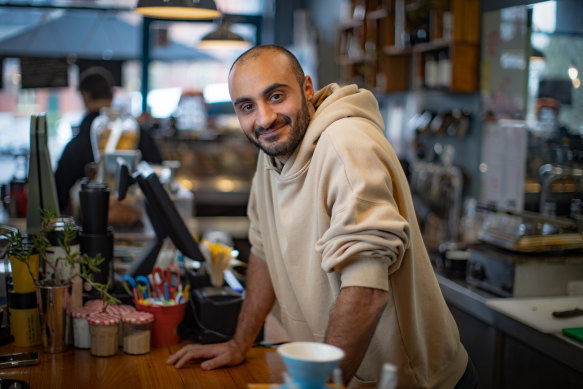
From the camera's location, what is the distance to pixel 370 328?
1.47 meters

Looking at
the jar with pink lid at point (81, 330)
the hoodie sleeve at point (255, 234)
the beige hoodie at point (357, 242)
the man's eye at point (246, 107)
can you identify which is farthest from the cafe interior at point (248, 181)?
the man's eye at point (246, 107)

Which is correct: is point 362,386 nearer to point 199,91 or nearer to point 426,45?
point 426,45

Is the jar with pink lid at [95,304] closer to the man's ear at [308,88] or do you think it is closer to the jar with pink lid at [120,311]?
the jar with pink lid at [120,311]

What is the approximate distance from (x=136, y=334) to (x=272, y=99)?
78 cm

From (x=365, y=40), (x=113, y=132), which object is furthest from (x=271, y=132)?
(x=365, y=40)

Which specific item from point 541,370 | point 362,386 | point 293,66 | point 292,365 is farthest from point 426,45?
point 292,365

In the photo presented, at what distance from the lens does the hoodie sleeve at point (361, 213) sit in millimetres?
1444

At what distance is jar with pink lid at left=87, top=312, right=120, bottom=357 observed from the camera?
5.95 feet

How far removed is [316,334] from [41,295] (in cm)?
79

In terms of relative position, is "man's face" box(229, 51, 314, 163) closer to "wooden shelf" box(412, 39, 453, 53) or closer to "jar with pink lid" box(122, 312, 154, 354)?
"jar with pink lid" box(122, 312, 154, 354)

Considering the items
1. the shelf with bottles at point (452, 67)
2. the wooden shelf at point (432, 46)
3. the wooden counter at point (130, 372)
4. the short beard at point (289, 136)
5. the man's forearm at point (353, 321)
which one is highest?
the wooden shelf at point (432, 46)

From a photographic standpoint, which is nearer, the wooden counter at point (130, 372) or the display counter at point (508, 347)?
the wooden counter at point (130, 372)

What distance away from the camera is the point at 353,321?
4.76ft

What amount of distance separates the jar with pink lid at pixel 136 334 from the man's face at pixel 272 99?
0.63 meters
